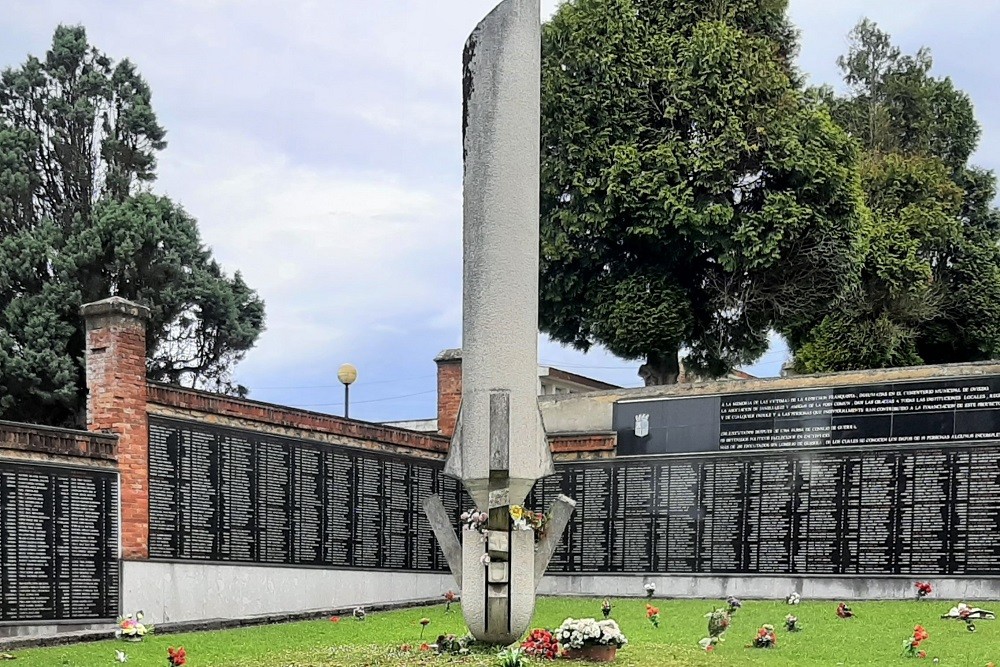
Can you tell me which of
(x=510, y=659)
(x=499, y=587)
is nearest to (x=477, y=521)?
(x=499, y=587)

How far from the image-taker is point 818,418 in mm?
18188

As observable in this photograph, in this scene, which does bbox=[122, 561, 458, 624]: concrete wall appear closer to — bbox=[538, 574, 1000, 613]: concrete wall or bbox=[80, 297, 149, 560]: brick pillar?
bbox=[80, 297, 149, 560]: brick pillar

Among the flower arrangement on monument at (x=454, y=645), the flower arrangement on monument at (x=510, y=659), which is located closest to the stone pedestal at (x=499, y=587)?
the flower arrangement on monument at (x=454, y=645)

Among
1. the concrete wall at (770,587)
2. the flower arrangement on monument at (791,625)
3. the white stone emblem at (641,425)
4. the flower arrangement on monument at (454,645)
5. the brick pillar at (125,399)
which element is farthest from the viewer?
the white stone emblem at (641,425)

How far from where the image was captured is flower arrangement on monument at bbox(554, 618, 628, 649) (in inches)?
397

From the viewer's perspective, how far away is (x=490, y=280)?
11.1 meters

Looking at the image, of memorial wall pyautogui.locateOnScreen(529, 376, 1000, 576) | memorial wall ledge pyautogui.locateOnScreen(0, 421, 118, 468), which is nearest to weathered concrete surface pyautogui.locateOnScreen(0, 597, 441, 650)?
memorial wall ledge pyautogui.locateOnScreen(0, 421, 118, 468)

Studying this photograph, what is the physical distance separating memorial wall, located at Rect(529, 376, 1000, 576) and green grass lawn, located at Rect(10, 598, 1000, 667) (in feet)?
3.28

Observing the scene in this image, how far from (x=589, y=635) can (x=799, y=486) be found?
8.86 m

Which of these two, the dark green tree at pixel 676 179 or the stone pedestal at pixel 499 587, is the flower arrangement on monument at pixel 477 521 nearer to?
the stone pedestal at pixel 499 587

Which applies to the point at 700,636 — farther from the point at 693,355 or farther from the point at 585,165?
the point at 693,355

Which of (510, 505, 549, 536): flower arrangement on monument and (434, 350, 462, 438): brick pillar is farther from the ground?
(434, 350, 462, 438): brick pillar

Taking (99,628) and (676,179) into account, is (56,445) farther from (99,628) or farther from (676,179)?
(676,179)

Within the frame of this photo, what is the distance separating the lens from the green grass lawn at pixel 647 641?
1073 centimetres
